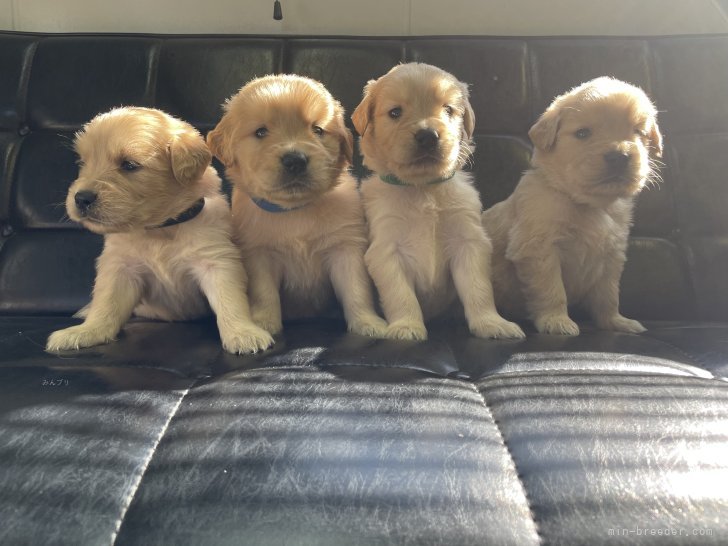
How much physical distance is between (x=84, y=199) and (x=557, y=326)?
1624 mm

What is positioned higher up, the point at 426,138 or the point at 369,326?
the point at 426,138

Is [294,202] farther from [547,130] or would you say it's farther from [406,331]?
[547,130]

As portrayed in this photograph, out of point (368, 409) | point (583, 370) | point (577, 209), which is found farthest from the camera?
→ point (577, 209)

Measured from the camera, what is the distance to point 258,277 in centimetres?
209

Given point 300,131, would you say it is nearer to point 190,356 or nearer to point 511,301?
point 190,356

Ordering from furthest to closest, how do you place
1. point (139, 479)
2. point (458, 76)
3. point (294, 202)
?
point (458, 76)
point (294, 202)
point (139, 479)

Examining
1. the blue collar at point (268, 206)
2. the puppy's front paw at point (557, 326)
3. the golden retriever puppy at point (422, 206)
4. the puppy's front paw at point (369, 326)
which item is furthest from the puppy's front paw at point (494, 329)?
the blue collar at point (268, 206)

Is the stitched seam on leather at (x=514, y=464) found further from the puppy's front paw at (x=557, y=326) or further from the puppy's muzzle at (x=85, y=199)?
the puppy's muzzle at (x=85, y=199)

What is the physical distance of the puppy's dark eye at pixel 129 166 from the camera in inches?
74.8

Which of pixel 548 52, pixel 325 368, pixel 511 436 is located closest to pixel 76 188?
pixel 325 368

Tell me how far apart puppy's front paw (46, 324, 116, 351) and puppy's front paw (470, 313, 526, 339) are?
1.20 meters

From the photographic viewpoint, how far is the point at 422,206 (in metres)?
2.12

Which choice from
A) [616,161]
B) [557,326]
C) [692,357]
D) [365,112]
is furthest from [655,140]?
[365,112]

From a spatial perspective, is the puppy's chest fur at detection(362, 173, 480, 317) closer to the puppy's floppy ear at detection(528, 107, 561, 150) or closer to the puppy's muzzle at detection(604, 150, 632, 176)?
the puppy's floppy ear at detection(528, 107, 561, 150)
